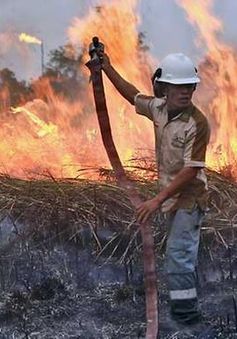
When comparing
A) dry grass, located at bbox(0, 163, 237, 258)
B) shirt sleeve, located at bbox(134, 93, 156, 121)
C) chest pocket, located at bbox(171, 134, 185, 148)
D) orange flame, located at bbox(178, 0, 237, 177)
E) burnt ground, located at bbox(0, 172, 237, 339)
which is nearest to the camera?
chest pocket, located at bbox(171, 134, 185, 148)

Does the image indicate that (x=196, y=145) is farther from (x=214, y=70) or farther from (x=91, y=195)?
(x=214, y=70)

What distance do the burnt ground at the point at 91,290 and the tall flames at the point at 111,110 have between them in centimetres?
192

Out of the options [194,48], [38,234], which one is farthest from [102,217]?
[194,48]

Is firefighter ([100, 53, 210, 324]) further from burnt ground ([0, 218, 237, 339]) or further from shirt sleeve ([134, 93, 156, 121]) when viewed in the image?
burnt ground ([0, 218, 237, 339])

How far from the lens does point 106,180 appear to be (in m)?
6.94

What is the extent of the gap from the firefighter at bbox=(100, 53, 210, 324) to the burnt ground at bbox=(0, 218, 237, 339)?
0.24 m

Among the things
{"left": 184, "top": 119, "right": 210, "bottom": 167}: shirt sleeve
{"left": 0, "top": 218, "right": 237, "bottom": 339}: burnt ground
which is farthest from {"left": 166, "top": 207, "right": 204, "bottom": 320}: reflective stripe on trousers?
{"left": 184, "top": 119, "right": 210, "bottom": 167}: shirt sleeve

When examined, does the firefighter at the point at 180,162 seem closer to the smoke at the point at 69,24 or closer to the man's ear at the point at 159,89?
the man's ear at the point at 159,89

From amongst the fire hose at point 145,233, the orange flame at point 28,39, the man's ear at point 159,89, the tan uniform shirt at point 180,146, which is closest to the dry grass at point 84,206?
the tan uniform shirt at point 180,146

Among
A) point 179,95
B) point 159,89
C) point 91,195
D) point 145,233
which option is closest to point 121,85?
A: point 159,89

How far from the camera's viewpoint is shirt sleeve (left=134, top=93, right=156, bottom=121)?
502 cm

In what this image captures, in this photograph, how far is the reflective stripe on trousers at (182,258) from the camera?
A: 4.88m

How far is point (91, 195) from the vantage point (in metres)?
6.52

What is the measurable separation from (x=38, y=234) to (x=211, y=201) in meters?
1.49
